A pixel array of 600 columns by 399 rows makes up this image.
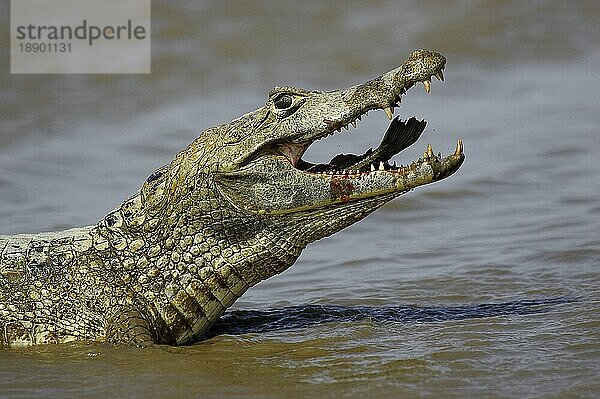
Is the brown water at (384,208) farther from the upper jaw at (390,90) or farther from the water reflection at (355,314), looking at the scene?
the upper jaw at (390,90)

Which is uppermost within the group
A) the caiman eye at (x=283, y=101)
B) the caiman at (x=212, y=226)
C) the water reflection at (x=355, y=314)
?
the caiman eye at (x=283, y=101)

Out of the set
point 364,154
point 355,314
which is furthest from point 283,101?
point 355,314

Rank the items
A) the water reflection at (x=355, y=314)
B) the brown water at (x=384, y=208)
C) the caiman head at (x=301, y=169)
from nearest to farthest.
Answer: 1. the brown water at (x=384, y=208)
2. the caiman head at (x=301, y=169)
3. the water reflection at (x=355, y=314)

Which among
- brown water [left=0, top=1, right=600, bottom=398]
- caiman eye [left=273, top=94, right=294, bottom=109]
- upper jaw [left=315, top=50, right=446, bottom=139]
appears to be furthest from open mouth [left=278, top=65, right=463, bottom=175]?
brown water [left=0, top=1, right=600, bottom=398]

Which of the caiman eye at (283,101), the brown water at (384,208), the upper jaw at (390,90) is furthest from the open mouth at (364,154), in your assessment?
the brown water at (384,208)

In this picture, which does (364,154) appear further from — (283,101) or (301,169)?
(283,101)

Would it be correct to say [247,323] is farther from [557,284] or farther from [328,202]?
[557,284]

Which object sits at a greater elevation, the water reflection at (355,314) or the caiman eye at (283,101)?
the caiman eye at (283,101)
